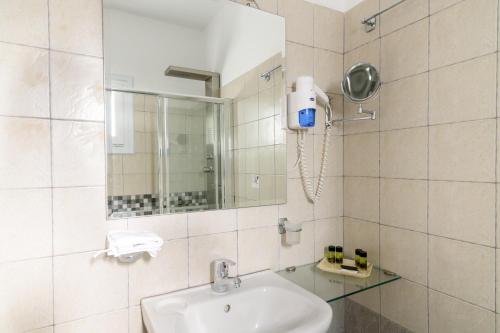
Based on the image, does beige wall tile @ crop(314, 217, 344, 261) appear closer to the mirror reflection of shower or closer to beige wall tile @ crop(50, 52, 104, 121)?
the mirror reflection of shower

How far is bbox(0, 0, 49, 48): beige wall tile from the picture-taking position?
93 centimetres

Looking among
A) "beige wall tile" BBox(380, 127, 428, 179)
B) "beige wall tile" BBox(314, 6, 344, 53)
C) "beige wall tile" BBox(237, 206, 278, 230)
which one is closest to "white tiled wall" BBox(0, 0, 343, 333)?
"beige wall tile" BBox(237, 206, 278, 230)

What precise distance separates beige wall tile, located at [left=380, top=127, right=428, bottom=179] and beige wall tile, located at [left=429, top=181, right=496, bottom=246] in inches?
3.9

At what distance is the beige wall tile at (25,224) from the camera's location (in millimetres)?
939

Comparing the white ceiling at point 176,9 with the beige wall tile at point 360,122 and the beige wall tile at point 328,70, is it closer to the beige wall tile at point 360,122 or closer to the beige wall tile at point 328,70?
the beige wall tile at point 328,70

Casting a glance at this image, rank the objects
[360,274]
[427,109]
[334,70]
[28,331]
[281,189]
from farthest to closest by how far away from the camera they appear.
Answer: [334,70]
[281,189]
[360,274]
[427,109]
[28,331]

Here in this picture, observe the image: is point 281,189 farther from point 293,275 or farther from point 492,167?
point 492,167

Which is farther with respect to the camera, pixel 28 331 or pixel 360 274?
pixel 360 274

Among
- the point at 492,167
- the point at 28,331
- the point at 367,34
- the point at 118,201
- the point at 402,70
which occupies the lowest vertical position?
the point at 28,331

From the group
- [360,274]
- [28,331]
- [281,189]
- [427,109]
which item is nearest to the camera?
[28,331]

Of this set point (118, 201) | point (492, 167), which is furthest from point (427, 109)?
point (118, 201)

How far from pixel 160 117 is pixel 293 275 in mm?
950

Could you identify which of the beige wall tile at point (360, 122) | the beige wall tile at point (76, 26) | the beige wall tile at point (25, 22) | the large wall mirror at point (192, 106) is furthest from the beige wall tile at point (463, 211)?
the beige wall tile at point (25, 22)

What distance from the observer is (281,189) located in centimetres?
146
